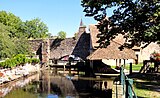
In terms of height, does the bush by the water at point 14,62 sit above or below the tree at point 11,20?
below

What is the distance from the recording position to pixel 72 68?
39.2 m

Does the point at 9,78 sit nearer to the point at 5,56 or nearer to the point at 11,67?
the point at 11,67

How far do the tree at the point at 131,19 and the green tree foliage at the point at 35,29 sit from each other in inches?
2203

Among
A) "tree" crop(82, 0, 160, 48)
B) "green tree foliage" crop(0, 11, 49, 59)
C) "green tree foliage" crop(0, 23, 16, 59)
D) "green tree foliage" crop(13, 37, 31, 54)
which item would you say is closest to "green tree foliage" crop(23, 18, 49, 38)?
"green tree foliage" crop(0, 11, 49, 59)

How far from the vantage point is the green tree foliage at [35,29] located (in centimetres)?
7272

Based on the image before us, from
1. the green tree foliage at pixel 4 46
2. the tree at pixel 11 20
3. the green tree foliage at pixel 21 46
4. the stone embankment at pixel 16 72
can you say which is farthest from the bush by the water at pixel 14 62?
the tree at pixel 11 20

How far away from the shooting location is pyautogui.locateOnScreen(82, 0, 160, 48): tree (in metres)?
14.5

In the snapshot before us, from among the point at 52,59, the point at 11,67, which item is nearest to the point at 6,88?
the point at 11,67

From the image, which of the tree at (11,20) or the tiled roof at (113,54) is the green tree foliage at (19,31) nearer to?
the tree at (11,20)

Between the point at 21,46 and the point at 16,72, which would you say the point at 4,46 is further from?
the point at 16,72

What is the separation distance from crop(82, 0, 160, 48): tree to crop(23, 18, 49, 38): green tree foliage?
5597 cm

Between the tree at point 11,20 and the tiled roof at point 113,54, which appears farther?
the tree at point 11,20

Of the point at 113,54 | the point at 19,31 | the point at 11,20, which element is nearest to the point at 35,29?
the point at 19,31

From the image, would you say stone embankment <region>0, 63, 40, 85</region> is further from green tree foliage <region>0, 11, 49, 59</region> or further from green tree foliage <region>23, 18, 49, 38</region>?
green tree foliage <region>23, 18, 49, 38</region>
